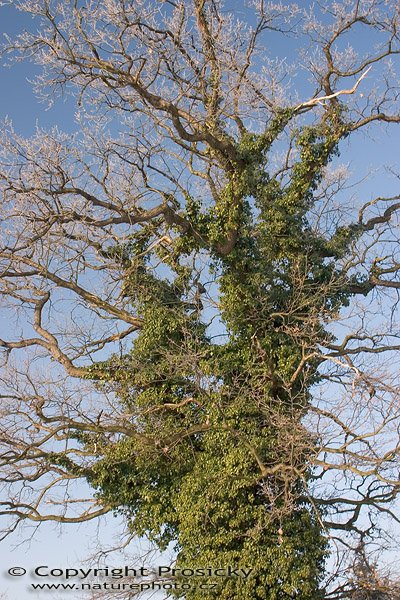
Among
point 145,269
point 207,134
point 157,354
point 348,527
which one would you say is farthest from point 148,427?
point 207,134

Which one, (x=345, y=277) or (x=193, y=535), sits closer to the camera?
(x=193, y=535)

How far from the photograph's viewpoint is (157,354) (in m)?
14.7

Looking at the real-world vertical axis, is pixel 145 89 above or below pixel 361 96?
below

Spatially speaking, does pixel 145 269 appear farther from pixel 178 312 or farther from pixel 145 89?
pixel 145 89

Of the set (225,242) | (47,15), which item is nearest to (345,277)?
(225,242)

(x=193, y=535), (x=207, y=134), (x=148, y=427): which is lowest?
(x=193, y=535)

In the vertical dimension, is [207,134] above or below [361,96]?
below

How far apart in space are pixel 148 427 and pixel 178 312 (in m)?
2.24

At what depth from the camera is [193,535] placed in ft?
44.0

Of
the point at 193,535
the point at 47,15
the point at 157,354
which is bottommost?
the point at 193,535

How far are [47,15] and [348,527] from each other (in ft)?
35.9

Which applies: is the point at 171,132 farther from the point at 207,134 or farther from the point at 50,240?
the point at 50,240

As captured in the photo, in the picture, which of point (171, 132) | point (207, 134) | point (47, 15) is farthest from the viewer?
point (171, 132)

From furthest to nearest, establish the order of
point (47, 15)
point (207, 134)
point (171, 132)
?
point (171, 132) < point (207, 134) < point (47, 15)
